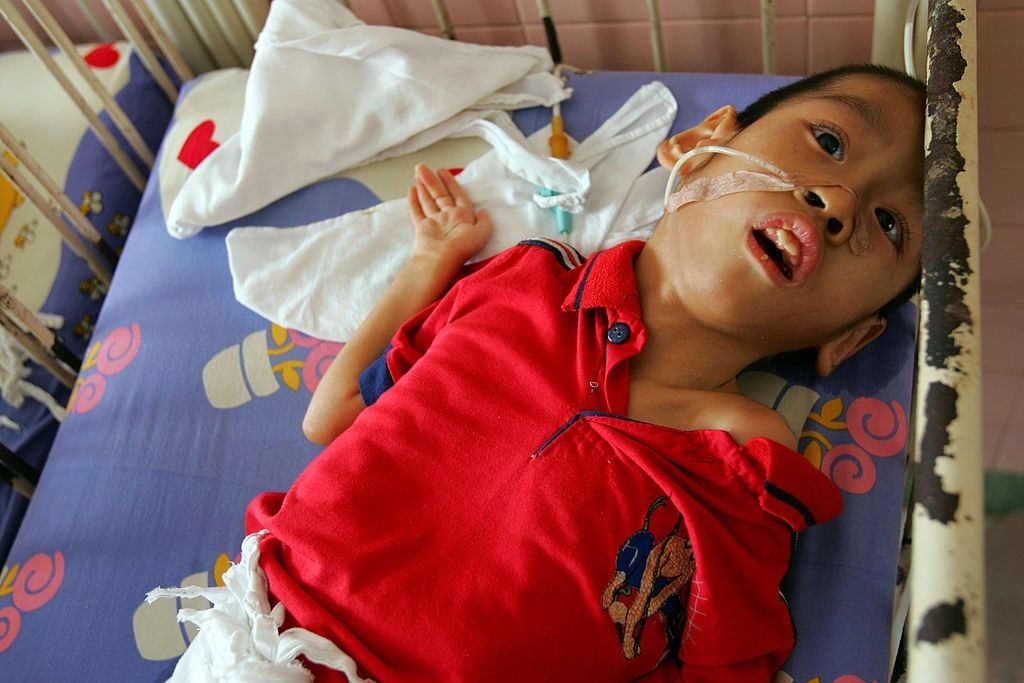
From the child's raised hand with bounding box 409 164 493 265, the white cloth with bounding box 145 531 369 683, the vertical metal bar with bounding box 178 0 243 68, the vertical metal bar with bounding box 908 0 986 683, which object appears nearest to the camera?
the vertical metal bar with bounding box 908 0 986 683

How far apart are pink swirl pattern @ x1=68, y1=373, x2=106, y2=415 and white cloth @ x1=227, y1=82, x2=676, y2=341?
26 centimetres

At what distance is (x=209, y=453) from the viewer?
1212 millimetres

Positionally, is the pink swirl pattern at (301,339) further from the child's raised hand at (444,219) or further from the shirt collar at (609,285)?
the shirt collar at (609,285)

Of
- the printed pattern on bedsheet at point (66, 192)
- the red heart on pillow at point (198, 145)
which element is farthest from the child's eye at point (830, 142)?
the printed pattern on bedsheet at point (66, 192)

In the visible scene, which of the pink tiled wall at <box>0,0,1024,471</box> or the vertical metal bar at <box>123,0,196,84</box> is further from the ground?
the vertical metal bar at <box>123,0,196,84</box>

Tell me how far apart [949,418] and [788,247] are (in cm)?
38

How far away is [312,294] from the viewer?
127 cm

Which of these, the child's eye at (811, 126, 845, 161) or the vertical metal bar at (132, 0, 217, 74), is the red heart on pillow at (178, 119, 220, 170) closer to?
the vertical metal bar at (132, 0, 217, 74)

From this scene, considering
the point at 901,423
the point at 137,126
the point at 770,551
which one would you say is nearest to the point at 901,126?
the point at 901,423

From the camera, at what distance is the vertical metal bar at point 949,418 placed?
47 cm

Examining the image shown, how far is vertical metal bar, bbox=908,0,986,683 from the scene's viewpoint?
47 centimetres

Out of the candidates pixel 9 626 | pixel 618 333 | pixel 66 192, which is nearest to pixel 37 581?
pixel 9 626

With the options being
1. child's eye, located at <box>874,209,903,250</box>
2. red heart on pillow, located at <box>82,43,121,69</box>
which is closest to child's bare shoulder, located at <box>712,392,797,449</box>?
child's eye, located at <box>874,209,903,250</box>

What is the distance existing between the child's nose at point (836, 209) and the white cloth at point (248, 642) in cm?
69
